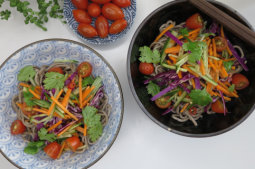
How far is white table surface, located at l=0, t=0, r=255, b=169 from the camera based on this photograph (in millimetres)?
1451

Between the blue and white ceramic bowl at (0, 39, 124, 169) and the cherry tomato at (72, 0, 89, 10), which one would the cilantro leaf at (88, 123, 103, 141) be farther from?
the cherry tomato at (72, 0, 89, 10)

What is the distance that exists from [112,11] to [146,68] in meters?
0.50

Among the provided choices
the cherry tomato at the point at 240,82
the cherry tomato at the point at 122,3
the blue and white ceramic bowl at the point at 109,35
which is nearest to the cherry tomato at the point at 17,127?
the blue and white ceramic bowl at the point at 109,35

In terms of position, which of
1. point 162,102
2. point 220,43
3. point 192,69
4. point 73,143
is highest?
point 220,43

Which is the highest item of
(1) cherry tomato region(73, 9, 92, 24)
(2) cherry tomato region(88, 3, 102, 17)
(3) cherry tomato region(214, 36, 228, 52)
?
(2) cherry tomato region(88, 3, 102, 17)

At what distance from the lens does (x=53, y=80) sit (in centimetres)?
124

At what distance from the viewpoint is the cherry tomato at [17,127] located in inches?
49.0

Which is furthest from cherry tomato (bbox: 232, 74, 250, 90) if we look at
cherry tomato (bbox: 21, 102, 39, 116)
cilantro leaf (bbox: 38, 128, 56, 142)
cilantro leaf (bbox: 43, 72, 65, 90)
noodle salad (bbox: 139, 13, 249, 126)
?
cherry tomato (bbox: 21, 102, 39, 116)

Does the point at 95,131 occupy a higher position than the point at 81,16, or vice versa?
the point at 81,16

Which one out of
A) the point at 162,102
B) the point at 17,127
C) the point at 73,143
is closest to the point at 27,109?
the point at 17,127

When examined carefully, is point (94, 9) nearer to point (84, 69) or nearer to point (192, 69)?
point (84, 69)

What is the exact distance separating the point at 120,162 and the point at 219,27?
3.87ft

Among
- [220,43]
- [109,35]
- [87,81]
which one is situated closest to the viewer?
[220,43]

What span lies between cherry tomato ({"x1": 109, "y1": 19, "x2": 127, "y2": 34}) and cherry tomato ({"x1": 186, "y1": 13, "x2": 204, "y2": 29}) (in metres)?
0.44
